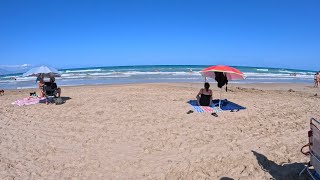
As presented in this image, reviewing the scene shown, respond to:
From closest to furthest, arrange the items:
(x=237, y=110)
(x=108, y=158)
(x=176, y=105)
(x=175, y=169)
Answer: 1. (x=175, y=169)
2. (x=108, y=158)
3. (x=237, y=110)
4. (x=176, y=105)

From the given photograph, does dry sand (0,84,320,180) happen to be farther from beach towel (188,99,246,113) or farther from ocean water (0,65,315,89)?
ocean water (0,65,315,89)

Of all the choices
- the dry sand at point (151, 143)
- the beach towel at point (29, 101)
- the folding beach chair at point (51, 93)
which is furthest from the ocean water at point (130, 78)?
the dry sand at point (151, 143)

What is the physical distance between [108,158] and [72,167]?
2.31 ft

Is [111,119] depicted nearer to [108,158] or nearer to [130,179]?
[108,158]

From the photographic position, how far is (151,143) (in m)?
6.32

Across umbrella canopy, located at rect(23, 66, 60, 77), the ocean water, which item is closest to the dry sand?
umbrella canopy, located at rect(23, 66, 60, 77)

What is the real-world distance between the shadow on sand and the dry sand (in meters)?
0.02

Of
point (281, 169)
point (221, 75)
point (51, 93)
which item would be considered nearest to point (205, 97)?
point (221, 75)

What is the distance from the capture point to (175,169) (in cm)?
503

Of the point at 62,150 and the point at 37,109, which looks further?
the point at 37,109

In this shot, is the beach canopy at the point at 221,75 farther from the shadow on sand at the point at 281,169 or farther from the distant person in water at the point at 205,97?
the shadow on sand at the point at 281,169

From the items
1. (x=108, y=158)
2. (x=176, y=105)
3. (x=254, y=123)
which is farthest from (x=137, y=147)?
(x=176, y=105)

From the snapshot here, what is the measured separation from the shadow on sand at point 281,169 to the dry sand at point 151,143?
15 millimetres

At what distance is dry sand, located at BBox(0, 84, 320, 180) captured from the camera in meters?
4.94
